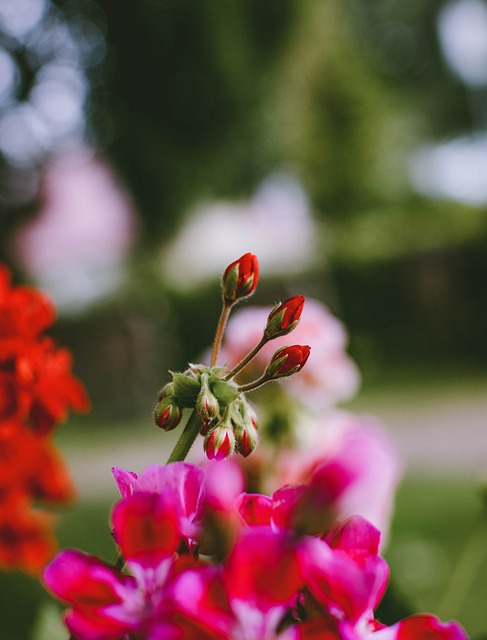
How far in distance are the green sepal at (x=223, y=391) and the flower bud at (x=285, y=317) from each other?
0.10 feet

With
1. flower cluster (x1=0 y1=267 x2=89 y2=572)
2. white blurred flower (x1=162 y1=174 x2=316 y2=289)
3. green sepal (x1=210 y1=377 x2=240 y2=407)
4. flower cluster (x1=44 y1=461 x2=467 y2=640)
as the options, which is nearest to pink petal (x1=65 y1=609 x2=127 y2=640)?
flower cluster (x1=44 y1=461 x2=467 y2=640)

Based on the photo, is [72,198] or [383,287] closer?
[383,287]

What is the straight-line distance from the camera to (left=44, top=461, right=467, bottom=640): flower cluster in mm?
275

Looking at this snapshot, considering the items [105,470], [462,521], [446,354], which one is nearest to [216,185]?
[446,354]

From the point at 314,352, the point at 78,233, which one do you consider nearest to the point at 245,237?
the point at 78,233

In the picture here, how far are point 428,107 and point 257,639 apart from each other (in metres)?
18.5

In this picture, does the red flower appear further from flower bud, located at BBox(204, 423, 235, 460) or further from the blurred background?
the blurred background

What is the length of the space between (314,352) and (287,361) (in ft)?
1.58

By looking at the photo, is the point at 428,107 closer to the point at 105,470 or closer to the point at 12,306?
the point at 105,470

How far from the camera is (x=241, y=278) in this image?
1.20 feet

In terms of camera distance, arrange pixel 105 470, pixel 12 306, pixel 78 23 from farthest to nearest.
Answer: pixel 78 23
pixel 105 470
pixel 12 306

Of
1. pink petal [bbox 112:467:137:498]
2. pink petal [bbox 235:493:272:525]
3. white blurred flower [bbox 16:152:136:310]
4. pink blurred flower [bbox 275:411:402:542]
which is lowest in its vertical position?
pink petal [bbox 112:467:137:498]

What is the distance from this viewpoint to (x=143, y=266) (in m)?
7.00

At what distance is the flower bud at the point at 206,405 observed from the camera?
0.32m
